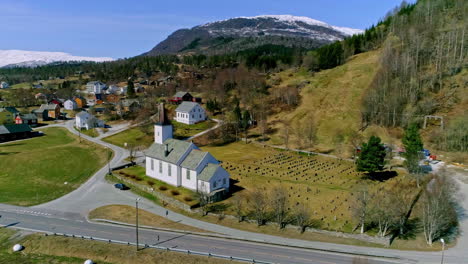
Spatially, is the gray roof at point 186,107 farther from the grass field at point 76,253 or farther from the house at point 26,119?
the grass field at point 76,253

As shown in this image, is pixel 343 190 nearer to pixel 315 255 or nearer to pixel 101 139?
pixel 315 255

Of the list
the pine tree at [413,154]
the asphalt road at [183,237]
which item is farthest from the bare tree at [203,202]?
the pine tree at [413,154]

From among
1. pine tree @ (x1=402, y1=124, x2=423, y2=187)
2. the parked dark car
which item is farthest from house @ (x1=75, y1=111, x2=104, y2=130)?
pine tree @ (x1=402, y1=124, x2=423, y2=187)

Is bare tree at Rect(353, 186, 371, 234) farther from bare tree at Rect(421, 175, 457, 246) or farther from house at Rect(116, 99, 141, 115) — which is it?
house at Rect(116, 99, 141, 115)

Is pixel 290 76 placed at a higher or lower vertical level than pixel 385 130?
higher

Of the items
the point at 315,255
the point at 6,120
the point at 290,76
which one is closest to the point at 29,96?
the point at 6,120

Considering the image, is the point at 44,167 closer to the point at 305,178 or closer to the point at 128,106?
the point at 305,178
